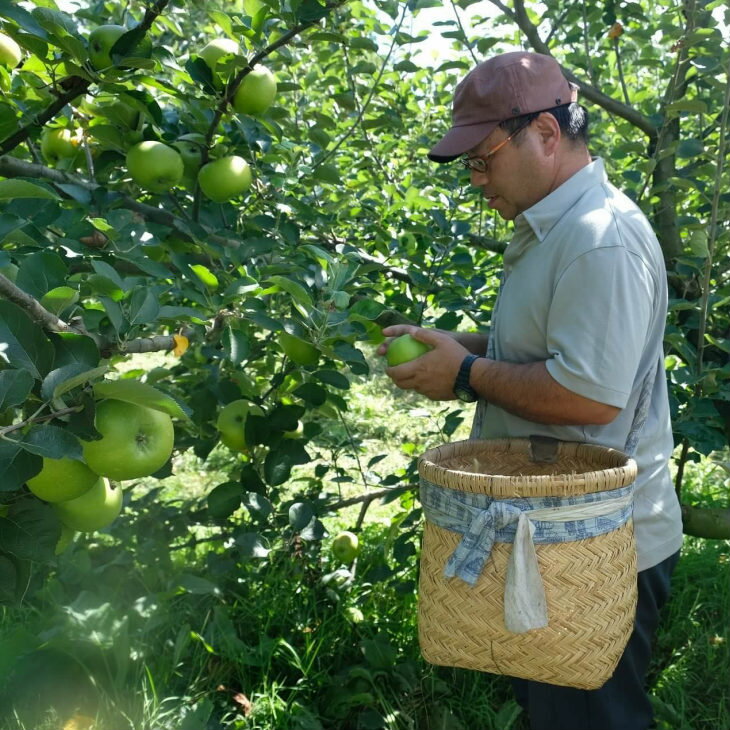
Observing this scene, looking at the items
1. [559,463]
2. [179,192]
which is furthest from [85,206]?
[559,463]

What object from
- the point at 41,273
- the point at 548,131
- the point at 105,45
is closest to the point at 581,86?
the point at 548,131

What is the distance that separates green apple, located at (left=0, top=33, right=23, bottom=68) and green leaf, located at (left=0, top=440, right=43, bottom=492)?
37.1 inches

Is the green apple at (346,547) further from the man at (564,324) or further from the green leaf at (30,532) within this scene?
the green leaf at (30,532)

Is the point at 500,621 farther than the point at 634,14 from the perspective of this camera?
No

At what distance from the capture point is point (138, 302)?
1.14 m

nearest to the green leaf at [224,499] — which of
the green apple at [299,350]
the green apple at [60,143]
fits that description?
the green apple at [299,350]

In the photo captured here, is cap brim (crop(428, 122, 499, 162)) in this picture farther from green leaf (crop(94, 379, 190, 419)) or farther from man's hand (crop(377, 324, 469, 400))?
green leaf (crop(94, 379, 190, 419))

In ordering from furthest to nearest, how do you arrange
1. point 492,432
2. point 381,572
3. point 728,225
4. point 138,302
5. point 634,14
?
point 634,14 < point 728,225 < point 381,572 < point 492,432 < point 138,302

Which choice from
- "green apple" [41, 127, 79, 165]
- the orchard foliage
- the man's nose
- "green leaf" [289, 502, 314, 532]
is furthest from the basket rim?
"green apple" [41, 127, 79, 165]

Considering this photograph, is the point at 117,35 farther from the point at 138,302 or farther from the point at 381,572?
the point at 381,572

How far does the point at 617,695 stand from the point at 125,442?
1097 mm

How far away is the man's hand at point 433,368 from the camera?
1.52m

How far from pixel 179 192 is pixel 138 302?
1.15 m

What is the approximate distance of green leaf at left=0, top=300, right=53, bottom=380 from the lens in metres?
0.97
